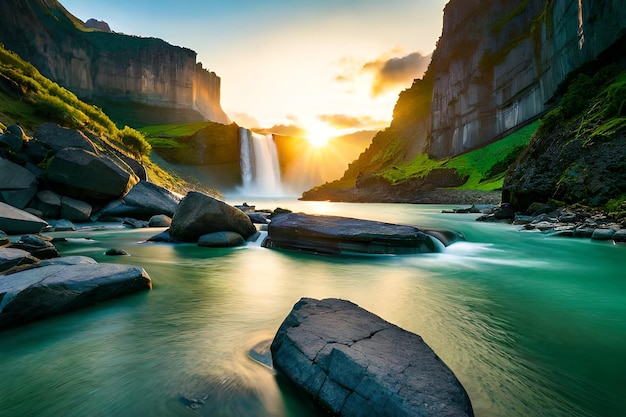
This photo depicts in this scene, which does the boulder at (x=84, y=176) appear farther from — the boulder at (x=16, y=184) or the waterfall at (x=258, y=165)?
the waterfall at (x=258, y=165)

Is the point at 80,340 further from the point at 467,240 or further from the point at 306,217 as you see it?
the point at 467,240

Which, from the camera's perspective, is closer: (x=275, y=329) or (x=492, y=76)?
(x=275, y=329)

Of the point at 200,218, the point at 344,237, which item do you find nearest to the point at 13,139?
the point at 200,218

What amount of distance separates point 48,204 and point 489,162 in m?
63.9

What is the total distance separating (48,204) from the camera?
15430 millimetres

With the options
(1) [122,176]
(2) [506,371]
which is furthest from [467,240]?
(1) [122,176]

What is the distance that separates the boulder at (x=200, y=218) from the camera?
1191 cm

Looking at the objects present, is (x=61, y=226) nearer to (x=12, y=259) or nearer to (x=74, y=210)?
(x=74, y=210)

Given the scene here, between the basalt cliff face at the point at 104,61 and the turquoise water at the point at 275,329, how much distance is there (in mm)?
98974

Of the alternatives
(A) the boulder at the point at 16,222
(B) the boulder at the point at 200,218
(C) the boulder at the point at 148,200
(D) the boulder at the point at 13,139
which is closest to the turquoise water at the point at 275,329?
(B) the boulder at the point at 200,218

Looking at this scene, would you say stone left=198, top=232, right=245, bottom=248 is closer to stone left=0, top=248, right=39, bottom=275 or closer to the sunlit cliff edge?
stone left=0, top=248, right=39, bottom=275

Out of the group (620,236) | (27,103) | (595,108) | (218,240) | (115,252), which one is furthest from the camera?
(27,103)

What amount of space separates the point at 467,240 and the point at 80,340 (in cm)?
1378

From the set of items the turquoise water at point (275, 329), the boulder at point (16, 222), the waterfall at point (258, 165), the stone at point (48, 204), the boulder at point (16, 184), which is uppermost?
the waterfall at point (258, 165)
